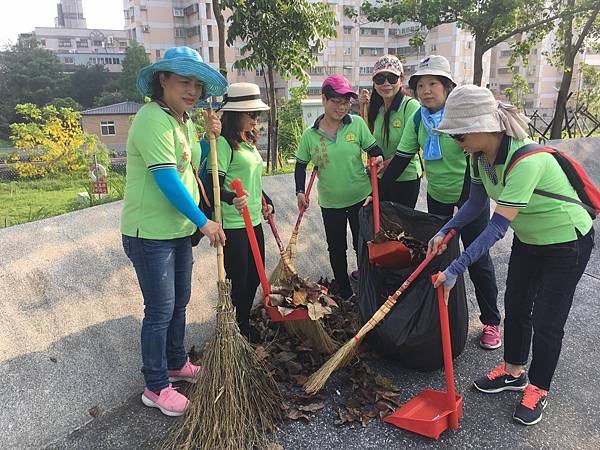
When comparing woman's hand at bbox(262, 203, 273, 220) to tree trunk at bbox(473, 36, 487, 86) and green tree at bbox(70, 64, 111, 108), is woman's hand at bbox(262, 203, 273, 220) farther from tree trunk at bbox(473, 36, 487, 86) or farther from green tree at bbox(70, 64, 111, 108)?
green tree at bbox(70, 64, 111, 108)

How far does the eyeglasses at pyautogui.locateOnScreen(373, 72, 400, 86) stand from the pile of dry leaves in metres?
1.44

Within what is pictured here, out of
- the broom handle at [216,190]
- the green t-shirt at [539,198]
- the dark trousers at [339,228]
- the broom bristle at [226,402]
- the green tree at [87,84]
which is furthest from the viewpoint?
the green tree at [87,84]

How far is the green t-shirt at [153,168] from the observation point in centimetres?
192

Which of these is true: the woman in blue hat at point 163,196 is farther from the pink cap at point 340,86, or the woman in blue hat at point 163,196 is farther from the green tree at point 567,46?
the green tree at point 567,46

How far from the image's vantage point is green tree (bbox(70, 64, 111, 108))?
1612 inches

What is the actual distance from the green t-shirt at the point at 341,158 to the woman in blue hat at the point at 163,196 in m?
0.92

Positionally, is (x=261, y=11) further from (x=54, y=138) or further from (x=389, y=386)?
(x=54, y=138)

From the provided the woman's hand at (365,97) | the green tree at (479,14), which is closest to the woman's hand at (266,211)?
the woman's hand at (365,97)

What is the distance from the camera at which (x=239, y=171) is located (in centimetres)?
250

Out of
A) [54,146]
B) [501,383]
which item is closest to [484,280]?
[501,383]

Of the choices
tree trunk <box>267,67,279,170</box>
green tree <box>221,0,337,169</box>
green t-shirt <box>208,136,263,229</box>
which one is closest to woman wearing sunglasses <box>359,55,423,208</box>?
green t-shirt <box>208,136,263,229</box>

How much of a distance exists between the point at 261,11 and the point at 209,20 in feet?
127

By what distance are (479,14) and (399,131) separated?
7.29m

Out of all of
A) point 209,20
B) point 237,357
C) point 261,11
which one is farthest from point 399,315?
point 209,20
